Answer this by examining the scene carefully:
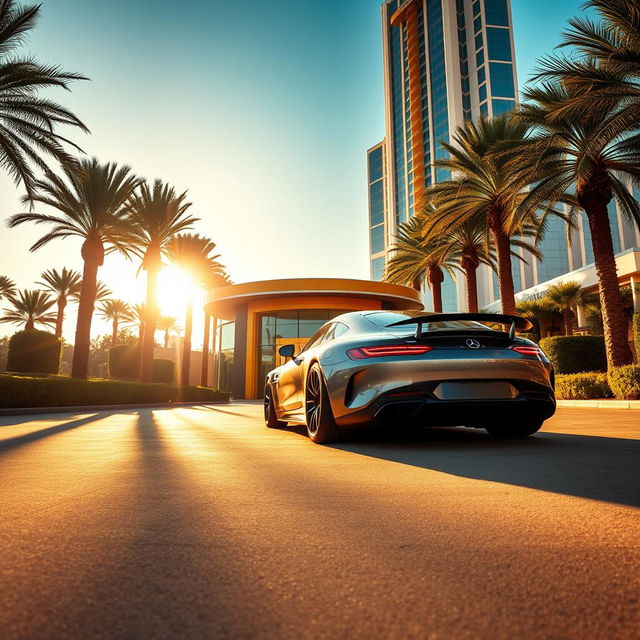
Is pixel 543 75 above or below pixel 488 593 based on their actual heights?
above

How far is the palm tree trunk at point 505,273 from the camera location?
1994 cm

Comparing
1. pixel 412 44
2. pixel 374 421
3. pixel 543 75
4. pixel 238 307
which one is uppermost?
pixel 412 44

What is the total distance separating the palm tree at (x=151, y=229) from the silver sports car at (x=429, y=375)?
22091 mm

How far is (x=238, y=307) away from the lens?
33938mm

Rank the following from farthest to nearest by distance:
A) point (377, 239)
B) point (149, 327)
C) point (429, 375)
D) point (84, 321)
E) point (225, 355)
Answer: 1. point (377, 239)
2. point (225, 355)
3. point (149, 327)
4. point (84, 321)
5. point (429, 375)

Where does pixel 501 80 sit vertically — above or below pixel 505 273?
above

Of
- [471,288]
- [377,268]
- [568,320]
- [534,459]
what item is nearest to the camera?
[534,459]

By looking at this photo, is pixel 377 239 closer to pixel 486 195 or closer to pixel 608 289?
pixel 486 195

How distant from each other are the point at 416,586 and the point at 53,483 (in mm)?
2414

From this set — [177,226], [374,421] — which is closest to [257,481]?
[374,421]

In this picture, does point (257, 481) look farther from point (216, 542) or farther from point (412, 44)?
point (412, 44)

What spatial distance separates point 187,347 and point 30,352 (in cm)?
845

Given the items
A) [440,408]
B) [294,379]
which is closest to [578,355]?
[294,379]

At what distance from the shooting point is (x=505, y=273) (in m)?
20.1
